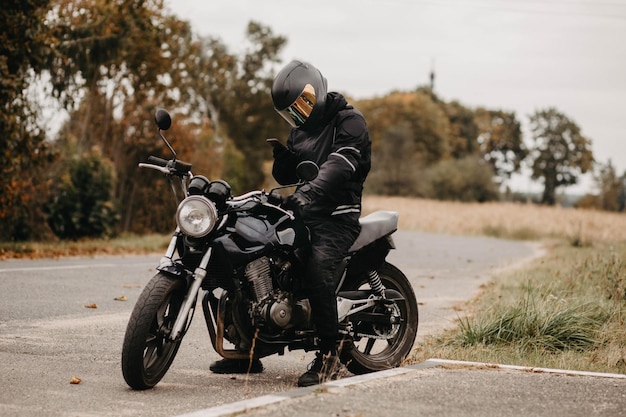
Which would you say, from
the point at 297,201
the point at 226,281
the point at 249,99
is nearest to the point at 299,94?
the point at 297,201

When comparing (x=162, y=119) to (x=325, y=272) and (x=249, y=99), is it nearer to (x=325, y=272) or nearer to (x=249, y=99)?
(x=325, y=272)

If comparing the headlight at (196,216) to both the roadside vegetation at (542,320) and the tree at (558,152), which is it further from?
the tree at (558,152)

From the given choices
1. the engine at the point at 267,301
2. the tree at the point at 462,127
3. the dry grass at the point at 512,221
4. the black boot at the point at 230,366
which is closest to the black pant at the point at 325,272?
the engine at the point at 267,301

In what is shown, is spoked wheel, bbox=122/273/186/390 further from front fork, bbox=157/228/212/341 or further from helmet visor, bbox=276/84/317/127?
helmet visor, bbox=276/84/317/127

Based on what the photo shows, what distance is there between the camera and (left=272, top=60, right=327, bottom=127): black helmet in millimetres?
6336

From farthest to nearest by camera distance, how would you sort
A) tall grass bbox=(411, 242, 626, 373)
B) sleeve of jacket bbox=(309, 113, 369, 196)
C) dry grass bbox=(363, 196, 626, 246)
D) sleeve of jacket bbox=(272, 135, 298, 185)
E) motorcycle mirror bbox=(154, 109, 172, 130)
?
dry grass bbox=(363, 196, 626, 246)
tall grass bbox=(411, 242, 626, 373)
sleeve of jacket bbox=(272, 135, 298, 185)
sleeve of jacket bbox=(309, 113, 369, 196)
motorcycle mirror bbox=(154, 109, 172, 130)

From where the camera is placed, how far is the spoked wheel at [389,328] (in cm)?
680

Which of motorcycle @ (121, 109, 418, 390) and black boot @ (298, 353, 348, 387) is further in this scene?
black boot @ (298, 353, 348, 387)

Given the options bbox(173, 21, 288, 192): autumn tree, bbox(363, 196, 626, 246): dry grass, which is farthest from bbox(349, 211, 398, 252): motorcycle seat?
bbox(173, 21, 288, 192): autumn tree

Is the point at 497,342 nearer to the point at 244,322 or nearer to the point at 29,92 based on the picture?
the point at 244,322

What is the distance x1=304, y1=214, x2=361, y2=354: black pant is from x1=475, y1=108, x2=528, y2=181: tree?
115 metres

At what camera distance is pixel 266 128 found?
233ft

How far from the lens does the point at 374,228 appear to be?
6.73m

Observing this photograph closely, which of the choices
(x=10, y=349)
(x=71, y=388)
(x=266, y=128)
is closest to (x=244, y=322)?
(x=71, y=388)
